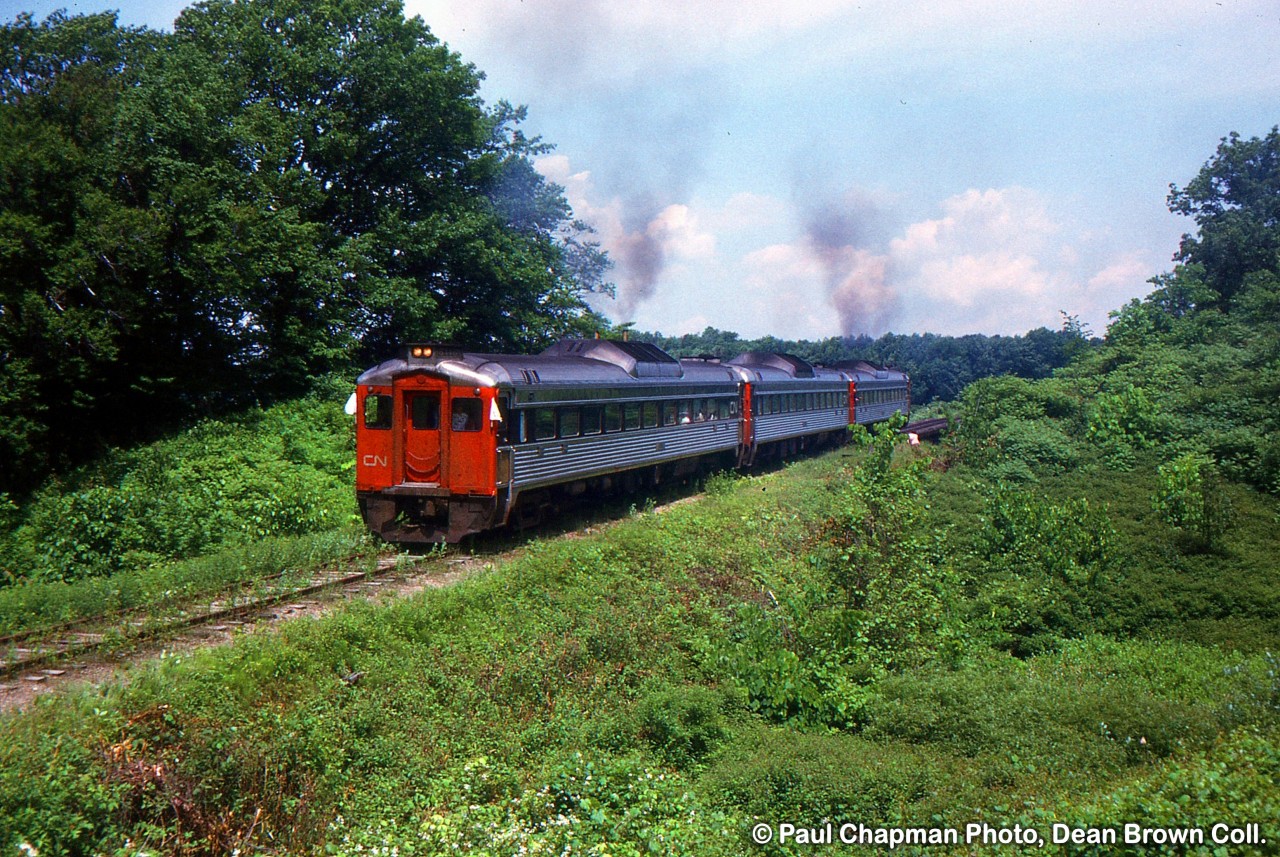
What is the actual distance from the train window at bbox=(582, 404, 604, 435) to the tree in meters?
27.5

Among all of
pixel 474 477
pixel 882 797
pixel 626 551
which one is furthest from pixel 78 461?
pixel 882 797

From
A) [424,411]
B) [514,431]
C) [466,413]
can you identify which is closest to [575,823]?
[466,413]

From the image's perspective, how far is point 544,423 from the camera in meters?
14.3

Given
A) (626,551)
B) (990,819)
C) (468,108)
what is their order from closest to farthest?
(990,819) → (626,551) → (468,108)

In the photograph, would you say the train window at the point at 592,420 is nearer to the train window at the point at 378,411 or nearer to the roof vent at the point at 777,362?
the train window at the point at 378,411

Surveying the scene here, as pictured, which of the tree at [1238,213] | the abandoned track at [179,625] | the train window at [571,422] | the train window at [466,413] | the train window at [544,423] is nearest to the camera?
the abandoned track at [179,625]

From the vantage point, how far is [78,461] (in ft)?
56.2

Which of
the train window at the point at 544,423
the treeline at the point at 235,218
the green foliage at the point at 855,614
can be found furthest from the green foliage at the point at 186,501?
the green foliage at the point at 855,614

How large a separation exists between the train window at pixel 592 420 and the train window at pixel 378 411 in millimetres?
3365

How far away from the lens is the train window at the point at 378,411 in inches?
531

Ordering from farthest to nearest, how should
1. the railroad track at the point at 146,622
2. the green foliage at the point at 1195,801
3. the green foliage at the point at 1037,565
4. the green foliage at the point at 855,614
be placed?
the green foliage at the point at 1037,565, the green foliage at the point at 855,614, the railroad track at the point at 146,622, the green foliage at the point at 1195,801

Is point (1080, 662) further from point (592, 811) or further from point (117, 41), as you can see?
point (117, 41)

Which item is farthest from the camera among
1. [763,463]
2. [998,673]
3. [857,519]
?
[763,463]

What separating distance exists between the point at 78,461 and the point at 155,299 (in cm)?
329
